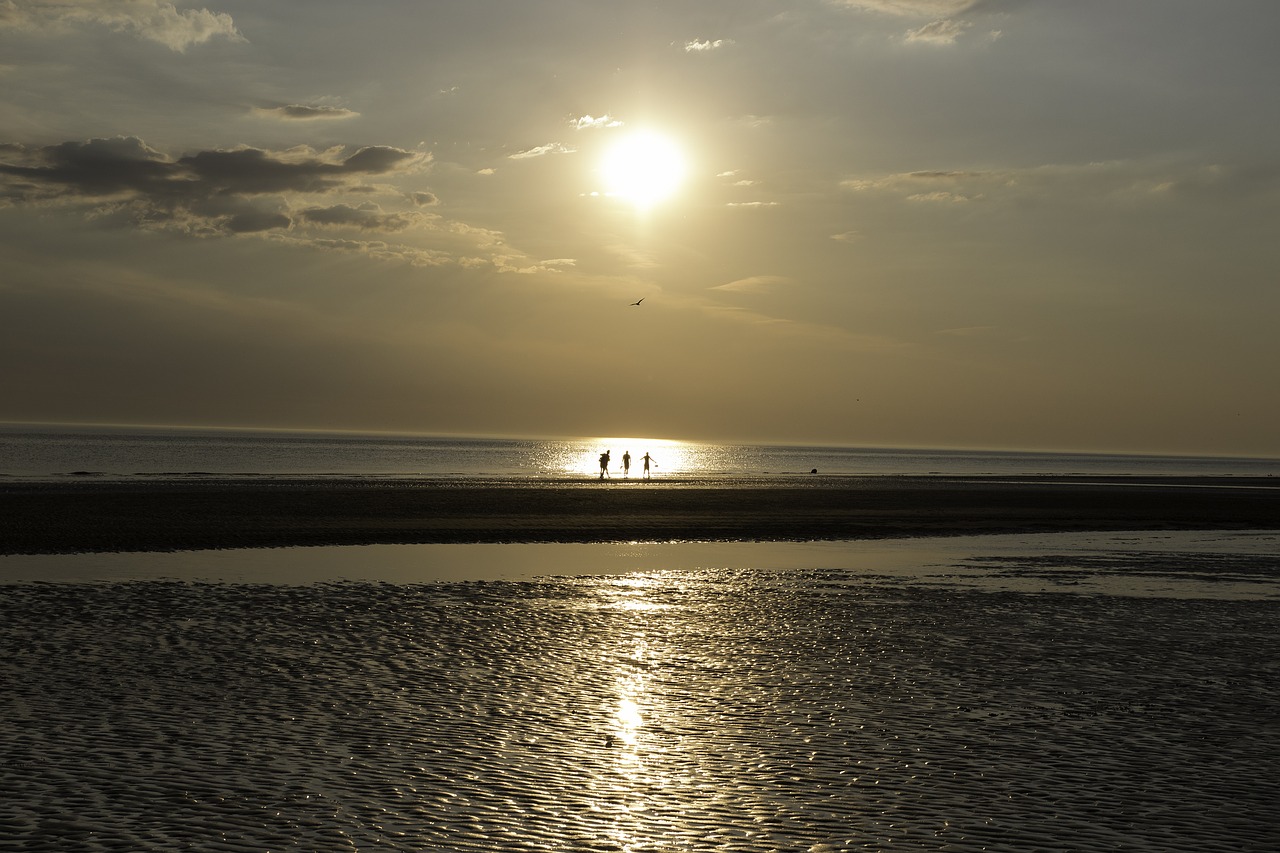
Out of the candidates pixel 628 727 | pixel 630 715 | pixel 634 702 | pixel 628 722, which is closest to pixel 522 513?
pixel 634 702

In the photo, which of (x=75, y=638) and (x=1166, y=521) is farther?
(x=1166, y=521)

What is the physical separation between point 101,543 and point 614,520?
19.8 metres

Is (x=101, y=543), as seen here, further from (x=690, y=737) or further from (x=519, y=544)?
(x=690, y=737)

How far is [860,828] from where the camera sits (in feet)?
31.5

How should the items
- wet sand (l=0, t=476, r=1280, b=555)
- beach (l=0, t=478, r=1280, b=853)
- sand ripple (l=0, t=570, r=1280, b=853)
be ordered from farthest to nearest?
wet sand (l=0, t=476, r=1280, b=555) → beach (l=0, t=478, r=1280, b=853) → sand ripple (l=0, t=570, r=1280, b=853)

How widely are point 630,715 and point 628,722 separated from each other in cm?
37

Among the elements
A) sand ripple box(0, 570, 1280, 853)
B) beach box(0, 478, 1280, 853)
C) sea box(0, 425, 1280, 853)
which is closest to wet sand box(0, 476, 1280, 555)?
beach box(0, 478, 1280, 853)

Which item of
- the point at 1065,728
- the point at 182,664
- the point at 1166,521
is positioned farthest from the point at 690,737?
the point at 1166,521

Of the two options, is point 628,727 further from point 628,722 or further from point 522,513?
point 522,513

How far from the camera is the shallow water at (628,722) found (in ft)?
31.5

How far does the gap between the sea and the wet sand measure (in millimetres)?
11503

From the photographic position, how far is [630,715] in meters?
13.6

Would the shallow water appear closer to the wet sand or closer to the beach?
the beach

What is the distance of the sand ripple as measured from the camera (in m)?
9.57
